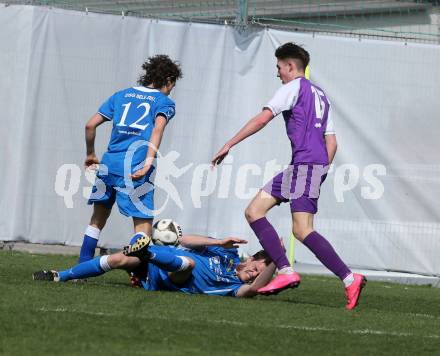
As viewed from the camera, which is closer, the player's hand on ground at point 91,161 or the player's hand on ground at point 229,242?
the player's hand on ground at point 229,242

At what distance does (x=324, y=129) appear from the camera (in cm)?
696

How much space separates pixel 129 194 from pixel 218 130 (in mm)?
3524

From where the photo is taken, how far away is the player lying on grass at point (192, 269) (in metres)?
6.80

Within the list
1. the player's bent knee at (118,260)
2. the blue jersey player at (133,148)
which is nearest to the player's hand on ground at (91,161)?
the blue jersey player at (133,148)

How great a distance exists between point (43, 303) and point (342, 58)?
18.6 feet

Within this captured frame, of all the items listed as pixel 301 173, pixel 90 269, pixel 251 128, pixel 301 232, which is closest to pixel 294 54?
pixel 251 128

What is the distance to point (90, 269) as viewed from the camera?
690cm

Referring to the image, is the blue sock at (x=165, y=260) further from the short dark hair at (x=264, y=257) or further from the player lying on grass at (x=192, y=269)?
the short dark hair at (x=264, y=257)

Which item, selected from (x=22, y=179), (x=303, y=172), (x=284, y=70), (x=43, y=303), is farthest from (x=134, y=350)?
(x=22, y=179)

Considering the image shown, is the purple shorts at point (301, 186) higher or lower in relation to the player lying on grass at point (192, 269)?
higher

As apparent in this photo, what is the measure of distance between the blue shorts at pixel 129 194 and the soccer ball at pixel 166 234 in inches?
4.4

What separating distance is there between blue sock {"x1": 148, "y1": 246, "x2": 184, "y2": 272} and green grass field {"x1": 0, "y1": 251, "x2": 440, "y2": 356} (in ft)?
0.59

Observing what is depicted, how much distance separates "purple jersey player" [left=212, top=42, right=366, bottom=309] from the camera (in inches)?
262

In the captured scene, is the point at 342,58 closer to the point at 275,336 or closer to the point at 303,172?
the point at 303,172
